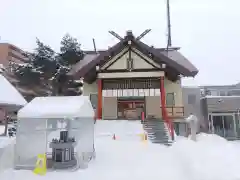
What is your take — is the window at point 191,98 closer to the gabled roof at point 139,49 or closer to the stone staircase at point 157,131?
the gabled roof at point 139,49

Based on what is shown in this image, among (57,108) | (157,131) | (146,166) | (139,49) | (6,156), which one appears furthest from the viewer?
(139,49)

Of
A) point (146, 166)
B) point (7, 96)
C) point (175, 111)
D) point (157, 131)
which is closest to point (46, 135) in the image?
point (7, 96)

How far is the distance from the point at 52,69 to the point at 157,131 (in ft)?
45.2

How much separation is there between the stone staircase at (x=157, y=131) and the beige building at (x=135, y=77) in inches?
45.2

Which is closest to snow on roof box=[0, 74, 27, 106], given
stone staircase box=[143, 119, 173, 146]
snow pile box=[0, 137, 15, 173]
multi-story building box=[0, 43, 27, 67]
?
snow pile box=[0, 137, 15, 173]

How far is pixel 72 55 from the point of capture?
23094 millimetres

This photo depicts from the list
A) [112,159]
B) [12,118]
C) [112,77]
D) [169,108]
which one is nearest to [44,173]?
[112,159]

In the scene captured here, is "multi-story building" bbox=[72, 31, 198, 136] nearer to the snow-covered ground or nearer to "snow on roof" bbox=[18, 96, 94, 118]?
the snow-covered ground

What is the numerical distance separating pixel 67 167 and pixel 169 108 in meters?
11.3

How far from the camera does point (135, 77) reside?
Answer: 17.4m

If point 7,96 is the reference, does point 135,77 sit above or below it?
above

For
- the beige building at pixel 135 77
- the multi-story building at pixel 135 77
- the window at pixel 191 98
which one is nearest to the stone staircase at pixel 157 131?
the beige building at pixel 135 77

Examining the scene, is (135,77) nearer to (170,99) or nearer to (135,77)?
(135,77)

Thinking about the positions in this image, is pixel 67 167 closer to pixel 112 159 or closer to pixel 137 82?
pixel 112 159
